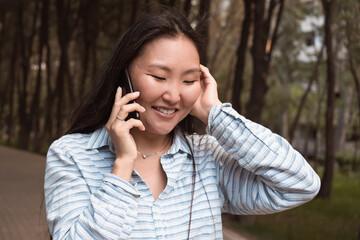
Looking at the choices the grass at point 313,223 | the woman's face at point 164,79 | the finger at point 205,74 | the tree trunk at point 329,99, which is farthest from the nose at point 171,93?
the tree trunk at point 329,99

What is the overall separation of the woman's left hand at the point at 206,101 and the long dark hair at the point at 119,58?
0.17 m

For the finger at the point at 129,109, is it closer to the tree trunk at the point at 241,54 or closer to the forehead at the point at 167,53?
the forehead at the point at 167,53

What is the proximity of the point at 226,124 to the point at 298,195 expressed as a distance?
1.33 feet

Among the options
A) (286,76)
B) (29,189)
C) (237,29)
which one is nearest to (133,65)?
(29,189)

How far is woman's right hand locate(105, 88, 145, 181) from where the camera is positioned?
75.0 inches

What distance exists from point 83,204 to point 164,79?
56 cm

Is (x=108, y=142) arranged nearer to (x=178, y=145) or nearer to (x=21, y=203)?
(x=178, y=145)

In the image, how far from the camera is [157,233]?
1957mm

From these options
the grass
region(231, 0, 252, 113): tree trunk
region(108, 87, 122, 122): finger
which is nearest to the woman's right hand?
region(108, 87, 122, 122): finger

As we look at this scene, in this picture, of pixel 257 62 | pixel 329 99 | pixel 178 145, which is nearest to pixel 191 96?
pixel 178 145

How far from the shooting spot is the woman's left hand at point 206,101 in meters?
2.21

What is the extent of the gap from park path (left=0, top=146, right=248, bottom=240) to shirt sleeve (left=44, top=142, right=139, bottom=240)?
148 centimetres

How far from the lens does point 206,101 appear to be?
7.30 feet

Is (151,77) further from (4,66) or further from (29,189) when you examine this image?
(4,66)
